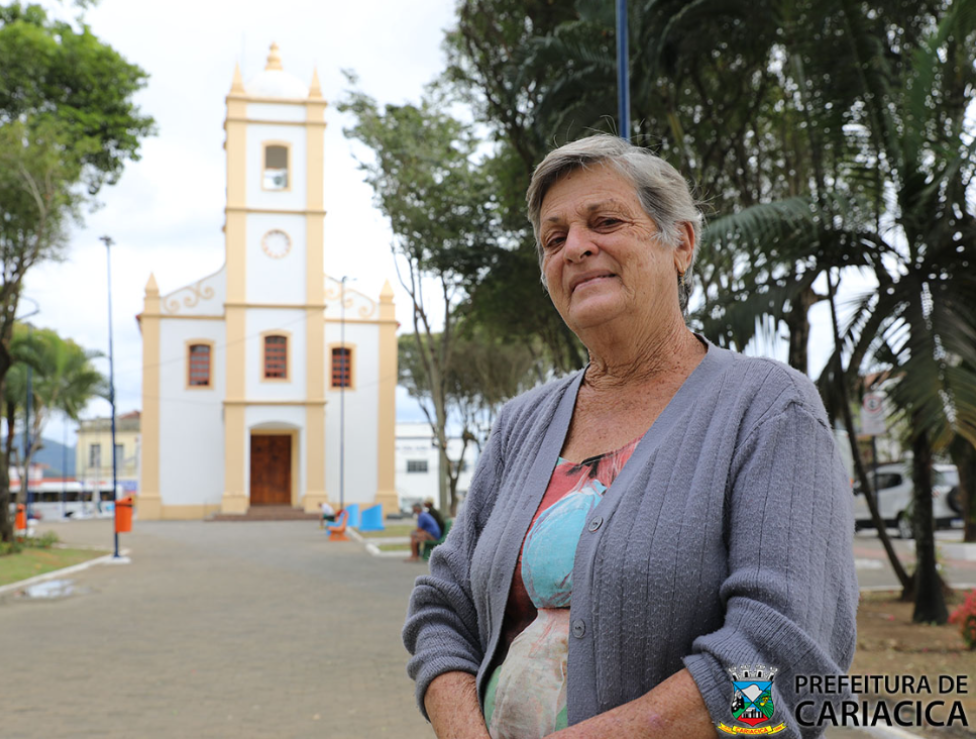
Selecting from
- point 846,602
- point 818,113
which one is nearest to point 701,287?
point 818,113

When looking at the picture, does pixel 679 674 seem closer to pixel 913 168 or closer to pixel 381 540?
pixel 913 168

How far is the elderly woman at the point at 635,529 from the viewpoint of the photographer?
1607 millimetres

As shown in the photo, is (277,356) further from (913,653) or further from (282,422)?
(913,653)

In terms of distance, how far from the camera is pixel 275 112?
39.0 meters

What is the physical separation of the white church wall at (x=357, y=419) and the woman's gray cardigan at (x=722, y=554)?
39091mm

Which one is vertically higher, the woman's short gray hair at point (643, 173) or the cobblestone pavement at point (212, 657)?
the woman's short gray hair at point (643, 173)

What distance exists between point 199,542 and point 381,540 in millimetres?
5071

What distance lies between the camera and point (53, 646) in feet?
33.9

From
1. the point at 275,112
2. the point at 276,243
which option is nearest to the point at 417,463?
the point at 276,243

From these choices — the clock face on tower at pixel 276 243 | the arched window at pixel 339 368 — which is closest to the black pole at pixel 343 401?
the arched window at pixel 339 368

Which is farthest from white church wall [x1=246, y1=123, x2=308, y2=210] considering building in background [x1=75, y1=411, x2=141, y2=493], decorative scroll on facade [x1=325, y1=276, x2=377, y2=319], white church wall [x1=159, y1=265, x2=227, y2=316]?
building in background [x1=75, y1=411, x2=141, y2=493]

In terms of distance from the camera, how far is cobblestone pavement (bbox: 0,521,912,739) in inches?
279

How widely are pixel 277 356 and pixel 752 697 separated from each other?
1523 inches

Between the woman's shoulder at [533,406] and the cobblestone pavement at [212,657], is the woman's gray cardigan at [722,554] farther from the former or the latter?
the cobblestone pavement at [212,657]
